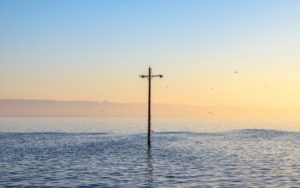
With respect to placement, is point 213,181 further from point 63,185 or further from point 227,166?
point 63,185

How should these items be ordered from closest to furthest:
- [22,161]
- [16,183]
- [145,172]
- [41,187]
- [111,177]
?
[41,187] < [16,183] < [111,177] < [145,172] < [22,161]

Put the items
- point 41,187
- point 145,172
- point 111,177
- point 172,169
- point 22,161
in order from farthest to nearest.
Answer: point 22,161, point 172,169, point 145,172, point 111,177, point 41,187

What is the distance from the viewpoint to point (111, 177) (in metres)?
22.0

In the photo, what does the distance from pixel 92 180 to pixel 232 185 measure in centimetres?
928

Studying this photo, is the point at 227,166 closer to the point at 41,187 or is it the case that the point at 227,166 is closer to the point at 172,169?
the point at 172,169

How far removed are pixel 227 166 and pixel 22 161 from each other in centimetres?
1970

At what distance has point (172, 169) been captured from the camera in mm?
25609

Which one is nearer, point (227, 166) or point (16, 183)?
point (16, 183)

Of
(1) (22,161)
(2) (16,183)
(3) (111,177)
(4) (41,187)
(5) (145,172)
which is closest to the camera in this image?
(4) (41,187)

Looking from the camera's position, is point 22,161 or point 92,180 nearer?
point 92,180

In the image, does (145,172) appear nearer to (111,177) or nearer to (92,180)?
(111,177)

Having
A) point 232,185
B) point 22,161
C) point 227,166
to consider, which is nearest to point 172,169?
point 227,166

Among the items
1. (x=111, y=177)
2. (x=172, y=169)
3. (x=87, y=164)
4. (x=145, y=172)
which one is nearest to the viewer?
(x=111, y=177)

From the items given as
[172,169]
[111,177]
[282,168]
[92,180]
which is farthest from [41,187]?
[282,168]
